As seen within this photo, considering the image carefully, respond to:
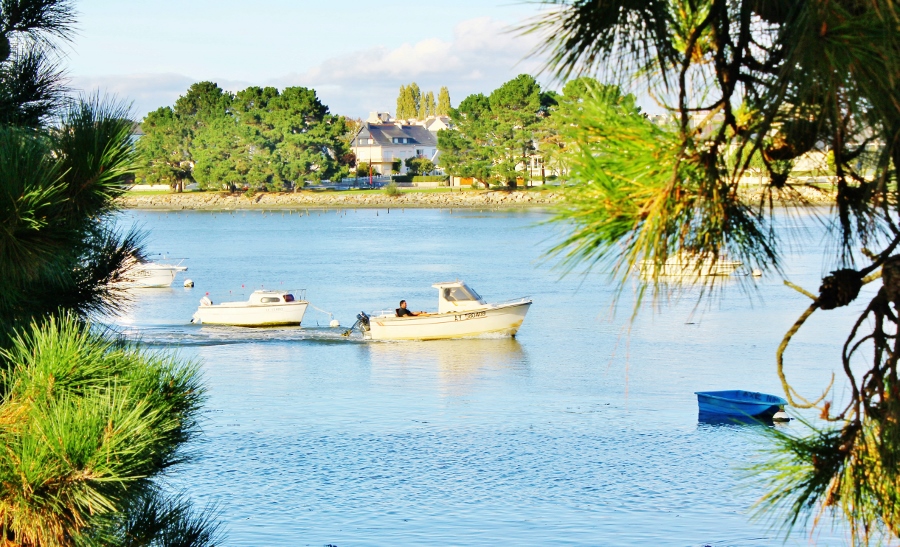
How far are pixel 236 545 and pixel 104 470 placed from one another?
34.4 feet

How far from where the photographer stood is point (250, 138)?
9775 cm

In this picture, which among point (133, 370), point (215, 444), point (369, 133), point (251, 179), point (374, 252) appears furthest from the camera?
point (369, 133)

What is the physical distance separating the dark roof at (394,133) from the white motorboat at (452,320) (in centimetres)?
9044

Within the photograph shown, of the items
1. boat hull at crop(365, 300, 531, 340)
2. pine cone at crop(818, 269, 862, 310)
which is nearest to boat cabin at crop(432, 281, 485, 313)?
boat hull at crop(365, 300, 531, 340)

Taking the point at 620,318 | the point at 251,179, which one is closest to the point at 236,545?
the point at 620,318

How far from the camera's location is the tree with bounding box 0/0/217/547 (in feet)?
13.2

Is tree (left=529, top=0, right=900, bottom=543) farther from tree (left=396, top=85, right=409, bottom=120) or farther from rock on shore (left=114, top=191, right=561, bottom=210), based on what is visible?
tree (left=396, top=85, right=409, bottom=120)

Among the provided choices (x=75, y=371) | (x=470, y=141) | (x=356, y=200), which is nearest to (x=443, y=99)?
(x=356, y=200)

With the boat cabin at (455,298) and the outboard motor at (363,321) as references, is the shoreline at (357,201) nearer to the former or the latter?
the boat cabin at (455,298)

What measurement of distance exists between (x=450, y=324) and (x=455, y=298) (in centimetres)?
89

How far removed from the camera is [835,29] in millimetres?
2383

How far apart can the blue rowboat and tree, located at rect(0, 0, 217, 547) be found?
47.5 ft

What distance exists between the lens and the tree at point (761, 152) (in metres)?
2.43

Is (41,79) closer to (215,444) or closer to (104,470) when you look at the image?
(104,470)
